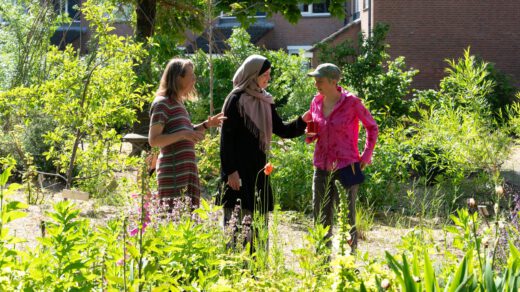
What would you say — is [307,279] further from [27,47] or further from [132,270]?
[27,47]

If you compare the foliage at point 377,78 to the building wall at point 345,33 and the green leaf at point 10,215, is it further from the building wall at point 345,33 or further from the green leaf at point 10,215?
the building wall at point 345,33

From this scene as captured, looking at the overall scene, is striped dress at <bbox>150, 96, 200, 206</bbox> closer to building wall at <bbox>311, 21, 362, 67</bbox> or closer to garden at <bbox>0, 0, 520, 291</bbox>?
garden at <bbox>0, 0, 520, 291</bbox>

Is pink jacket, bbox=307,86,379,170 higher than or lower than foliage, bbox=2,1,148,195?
lower

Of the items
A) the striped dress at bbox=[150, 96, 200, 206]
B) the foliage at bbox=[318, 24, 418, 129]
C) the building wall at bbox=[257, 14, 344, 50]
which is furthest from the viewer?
the building wall at bbox=[257, 14, 344, 50]

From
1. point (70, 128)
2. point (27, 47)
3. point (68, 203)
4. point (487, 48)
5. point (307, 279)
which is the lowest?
point (307, 279)

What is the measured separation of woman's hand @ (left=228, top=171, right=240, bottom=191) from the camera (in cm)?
538

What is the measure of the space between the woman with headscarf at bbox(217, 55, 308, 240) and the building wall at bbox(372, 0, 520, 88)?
2223 cm

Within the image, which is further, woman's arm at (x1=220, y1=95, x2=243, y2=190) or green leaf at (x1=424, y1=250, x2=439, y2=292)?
woman's arm at (x1=220, y1=95, x2=243, y2=190)

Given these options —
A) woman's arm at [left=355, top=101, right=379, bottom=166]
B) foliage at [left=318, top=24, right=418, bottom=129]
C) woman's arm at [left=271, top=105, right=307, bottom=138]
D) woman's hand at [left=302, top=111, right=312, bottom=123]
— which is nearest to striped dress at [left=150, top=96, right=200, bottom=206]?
woman's arm at [left=271, top=105, right=307, bottom=138]

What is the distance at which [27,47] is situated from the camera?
13938 mm

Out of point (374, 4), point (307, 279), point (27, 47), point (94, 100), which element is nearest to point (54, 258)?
point (307, 279)

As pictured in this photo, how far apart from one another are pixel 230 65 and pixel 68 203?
13.3 m

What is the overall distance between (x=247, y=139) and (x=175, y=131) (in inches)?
19.6

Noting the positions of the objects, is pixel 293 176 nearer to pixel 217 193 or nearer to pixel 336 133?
pixel 336 133
